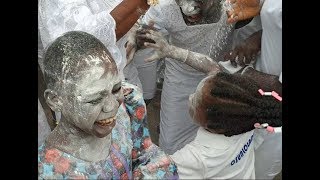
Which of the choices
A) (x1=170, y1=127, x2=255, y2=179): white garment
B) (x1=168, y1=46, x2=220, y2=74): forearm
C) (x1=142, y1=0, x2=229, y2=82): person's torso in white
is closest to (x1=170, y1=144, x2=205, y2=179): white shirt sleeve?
(x1=170, y1=127, x2=255, y2=179): white garment

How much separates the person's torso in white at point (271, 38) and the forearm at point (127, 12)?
57 cm

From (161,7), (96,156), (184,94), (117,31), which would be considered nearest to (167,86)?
(184,94)

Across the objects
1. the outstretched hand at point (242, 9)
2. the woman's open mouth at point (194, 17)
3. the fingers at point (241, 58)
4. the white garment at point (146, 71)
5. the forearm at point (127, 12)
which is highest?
the forearm at point (127, 12)

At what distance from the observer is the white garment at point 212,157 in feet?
6.23

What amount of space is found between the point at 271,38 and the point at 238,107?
632mm

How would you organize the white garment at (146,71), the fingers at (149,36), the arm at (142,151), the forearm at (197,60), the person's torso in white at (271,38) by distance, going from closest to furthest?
the arm at (142,151), the person's torso in white at (271,38), the forearm at (197,60), the fingers at (149,36), the white garment at (146,71)

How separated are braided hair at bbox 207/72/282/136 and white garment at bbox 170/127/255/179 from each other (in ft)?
0.16

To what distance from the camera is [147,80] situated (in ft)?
11.0

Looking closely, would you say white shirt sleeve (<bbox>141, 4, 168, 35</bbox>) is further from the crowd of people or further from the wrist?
the wrist

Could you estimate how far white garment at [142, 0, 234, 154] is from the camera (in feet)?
8.95

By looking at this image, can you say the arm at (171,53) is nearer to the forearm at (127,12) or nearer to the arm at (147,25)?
the arm at (147,25)

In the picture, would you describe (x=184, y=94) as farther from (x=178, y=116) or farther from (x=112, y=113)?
(x=112, y=113)

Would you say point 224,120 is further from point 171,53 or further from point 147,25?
point 147,25

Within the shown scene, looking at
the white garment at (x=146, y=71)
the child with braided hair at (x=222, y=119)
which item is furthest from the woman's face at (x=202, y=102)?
the white garment at (x=146, y=71)
